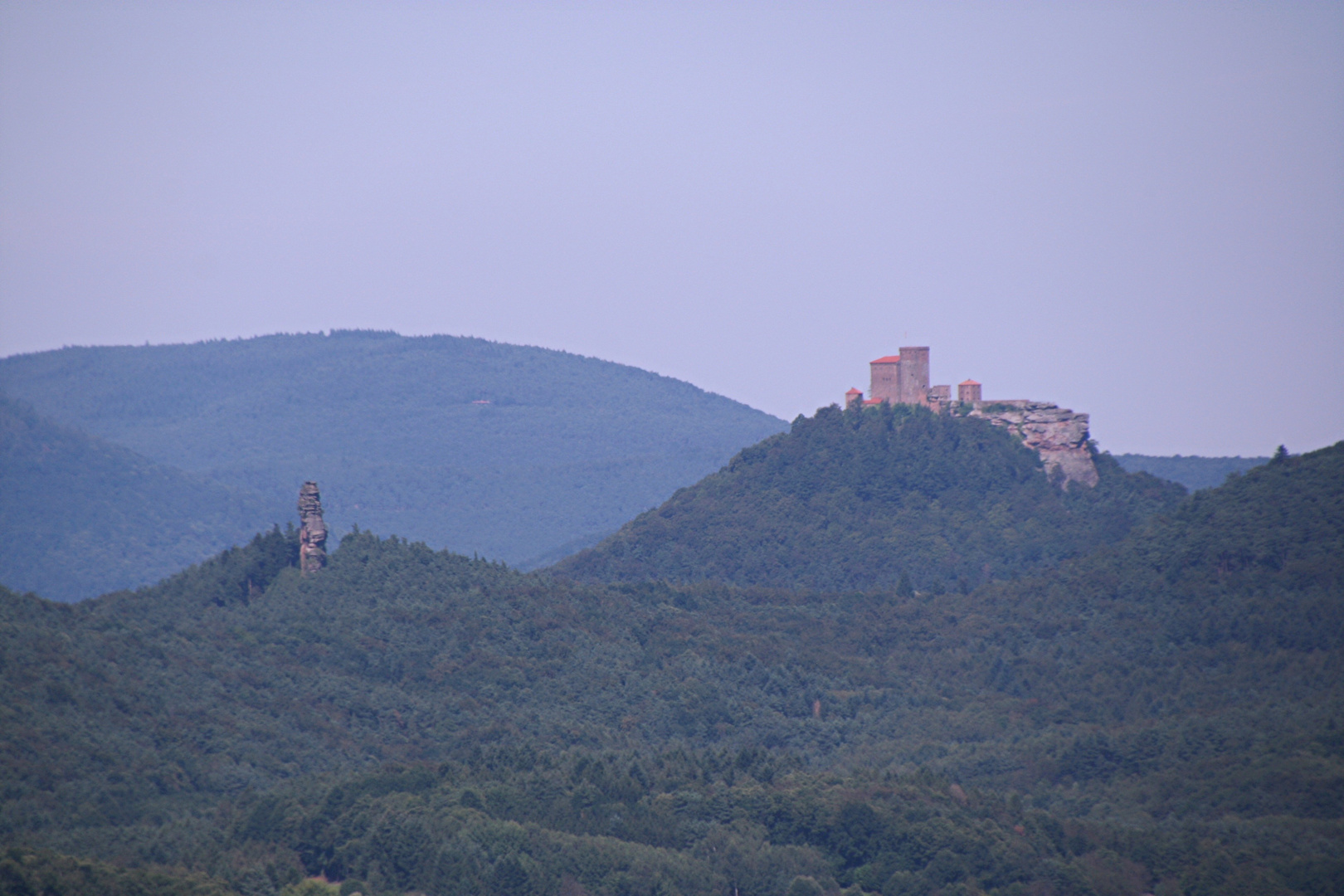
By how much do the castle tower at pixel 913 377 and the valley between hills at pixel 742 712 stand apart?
499 centimetres

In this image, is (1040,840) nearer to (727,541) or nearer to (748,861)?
(748,861)

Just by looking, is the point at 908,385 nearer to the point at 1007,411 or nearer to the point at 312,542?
the point at 1007,411

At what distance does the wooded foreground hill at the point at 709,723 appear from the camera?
161 ft

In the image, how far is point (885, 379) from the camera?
126 m

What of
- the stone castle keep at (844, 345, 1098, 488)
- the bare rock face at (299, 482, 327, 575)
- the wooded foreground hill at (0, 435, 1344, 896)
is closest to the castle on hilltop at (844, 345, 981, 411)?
the stone castle keep at (844, 345, 1098, 488)

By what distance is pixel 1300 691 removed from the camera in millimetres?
69938

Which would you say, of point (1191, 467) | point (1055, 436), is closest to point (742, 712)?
point (1055, 436)

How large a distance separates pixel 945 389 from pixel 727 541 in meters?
20.6

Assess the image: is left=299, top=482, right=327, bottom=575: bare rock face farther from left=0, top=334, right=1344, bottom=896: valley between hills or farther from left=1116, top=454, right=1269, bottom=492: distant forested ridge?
left=1116, top=454, right=1269, bottom=492: distant forested ridge

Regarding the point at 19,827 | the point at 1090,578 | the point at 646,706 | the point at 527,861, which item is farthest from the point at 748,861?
the point at 1090,578

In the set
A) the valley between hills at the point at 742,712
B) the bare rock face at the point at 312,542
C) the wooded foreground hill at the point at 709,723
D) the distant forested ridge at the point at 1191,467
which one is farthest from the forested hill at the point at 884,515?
the distant forested ridge at the point at 1191,467

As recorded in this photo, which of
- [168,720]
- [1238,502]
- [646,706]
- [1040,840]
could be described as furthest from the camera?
[1238,502]

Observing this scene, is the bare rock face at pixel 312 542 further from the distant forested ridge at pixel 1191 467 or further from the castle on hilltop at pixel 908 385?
the distant forested ridge at pixel 1191 467

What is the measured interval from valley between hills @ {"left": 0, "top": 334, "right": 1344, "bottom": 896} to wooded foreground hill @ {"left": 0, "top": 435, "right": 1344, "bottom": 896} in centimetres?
17
